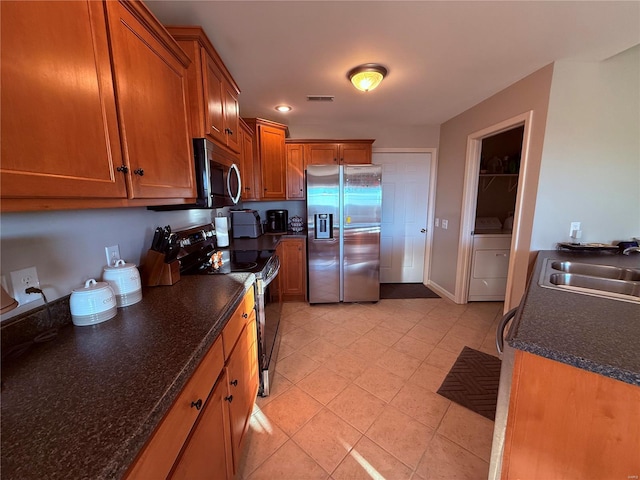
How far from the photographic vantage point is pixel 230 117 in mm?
1741

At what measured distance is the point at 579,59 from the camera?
1.75 metres

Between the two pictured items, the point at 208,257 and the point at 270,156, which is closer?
the point at 208,257

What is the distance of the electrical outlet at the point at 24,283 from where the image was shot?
0.80 metres

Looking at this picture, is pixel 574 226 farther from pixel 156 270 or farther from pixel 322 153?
pixel 156 270

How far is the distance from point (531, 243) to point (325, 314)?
2053 millimetres

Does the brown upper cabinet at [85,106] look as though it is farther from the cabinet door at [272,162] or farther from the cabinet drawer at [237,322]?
the cabinet door at [272,162]

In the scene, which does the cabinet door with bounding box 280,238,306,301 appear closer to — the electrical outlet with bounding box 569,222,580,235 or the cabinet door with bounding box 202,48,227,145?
the cabinet door with bounding box 202,48,227,145

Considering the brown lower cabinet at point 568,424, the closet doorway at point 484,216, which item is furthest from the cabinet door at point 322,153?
the brown lower cabinet at point 568,424

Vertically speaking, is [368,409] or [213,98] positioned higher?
[213,98]

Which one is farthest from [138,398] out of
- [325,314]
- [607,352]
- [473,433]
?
[325,314]

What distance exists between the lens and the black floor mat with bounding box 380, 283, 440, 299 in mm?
3348

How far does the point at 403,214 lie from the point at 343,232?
1.17 metres

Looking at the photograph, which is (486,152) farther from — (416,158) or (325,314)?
(325,314)

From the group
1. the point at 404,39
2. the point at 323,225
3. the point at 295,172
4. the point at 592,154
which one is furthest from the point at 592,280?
the point at 295,172
